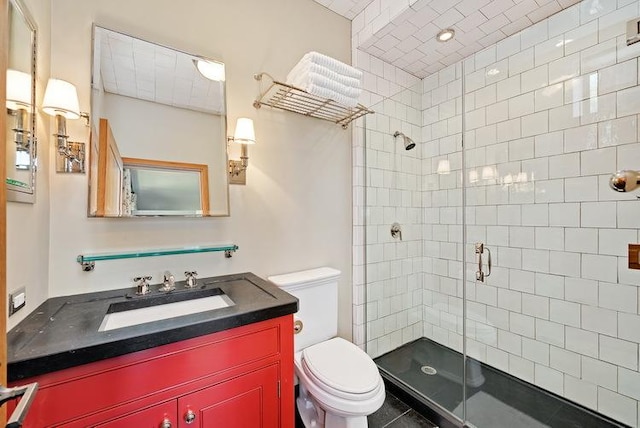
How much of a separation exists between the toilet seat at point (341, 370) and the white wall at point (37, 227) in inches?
46.5

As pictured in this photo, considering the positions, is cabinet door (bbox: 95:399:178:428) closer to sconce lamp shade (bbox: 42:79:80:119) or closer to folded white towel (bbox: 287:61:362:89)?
sconce lamp shade (bbox: 42:79:80:119)

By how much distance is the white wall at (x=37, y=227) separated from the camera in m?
0.90

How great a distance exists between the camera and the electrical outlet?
0.87 m

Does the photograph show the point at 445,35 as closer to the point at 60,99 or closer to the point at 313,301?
the point at 313,301

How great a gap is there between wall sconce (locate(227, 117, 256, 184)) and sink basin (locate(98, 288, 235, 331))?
63 centimetres

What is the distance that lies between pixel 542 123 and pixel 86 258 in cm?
276

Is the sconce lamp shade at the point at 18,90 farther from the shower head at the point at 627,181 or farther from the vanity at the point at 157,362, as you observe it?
the shower head at the point at 627,181

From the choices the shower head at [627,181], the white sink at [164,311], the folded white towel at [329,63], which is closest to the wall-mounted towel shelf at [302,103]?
the folded white towel at [329,63]

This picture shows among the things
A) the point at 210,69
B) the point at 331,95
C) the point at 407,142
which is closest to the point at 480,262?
the point at 407,142

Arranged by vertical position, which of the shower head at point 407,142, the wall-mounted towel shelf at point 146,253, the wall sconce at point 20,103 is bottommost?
the wall-mounted towel shelf at point 146,253

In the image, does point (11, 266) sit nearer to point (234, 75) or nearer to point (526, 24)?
point (234, 75)

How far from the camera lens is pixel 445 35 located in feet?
6.61

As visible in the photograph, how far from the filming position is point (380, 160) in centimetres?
230

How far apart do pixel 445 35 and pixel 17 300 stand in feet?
8.89
